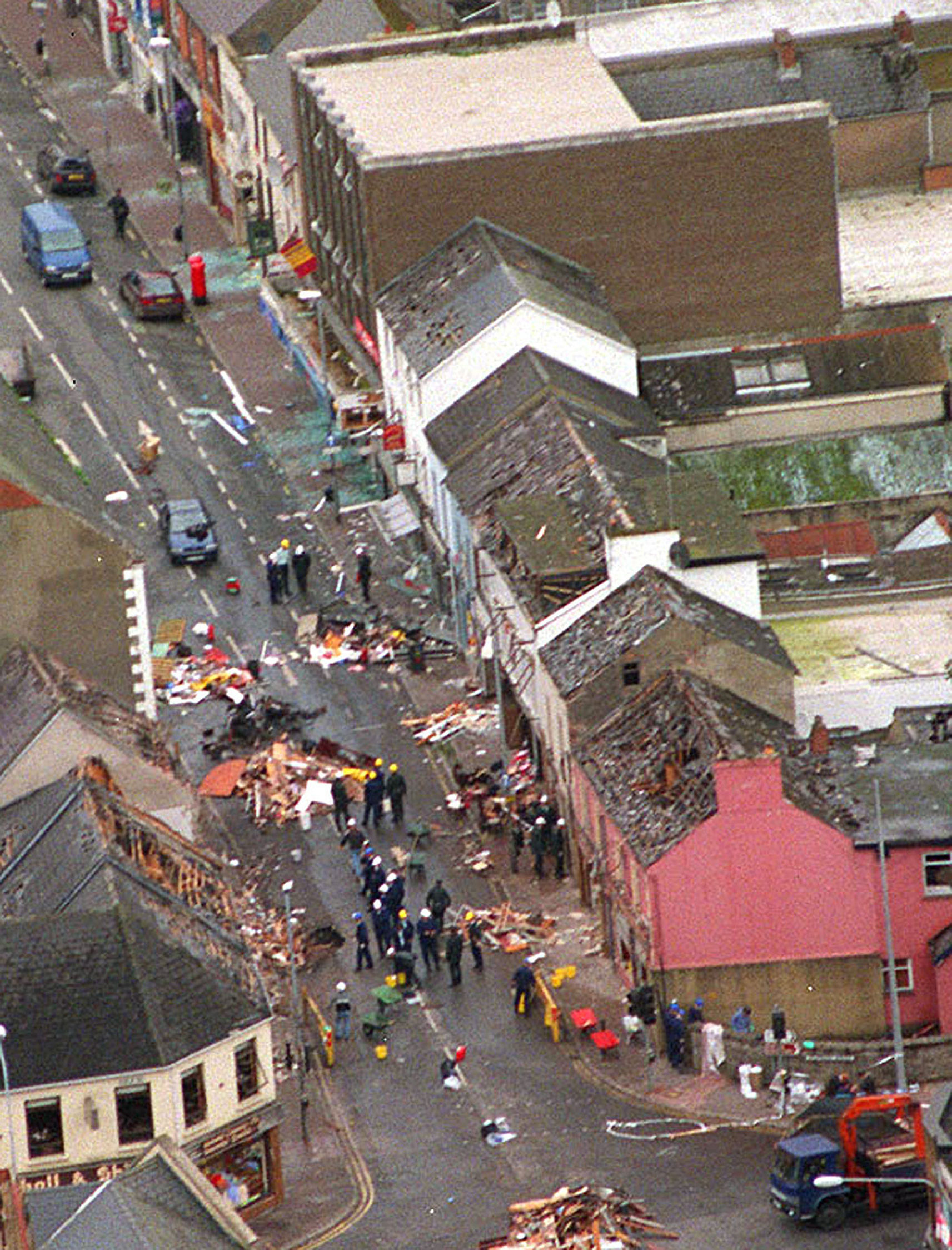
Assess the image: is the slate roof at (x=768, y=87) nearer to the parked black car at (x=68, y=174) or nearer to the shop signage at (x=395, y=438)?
the shop signage at (x=395, y=438)

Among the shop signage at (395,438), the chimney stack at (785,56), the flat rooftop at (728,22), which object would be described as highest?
the flat rooftop at (728,22)

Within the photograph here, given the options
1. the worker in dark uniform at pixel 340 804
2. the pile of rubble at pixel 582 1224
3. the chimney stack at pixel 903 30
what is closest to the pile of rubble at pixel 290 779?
the worker in dark uniform at pixel 340 804

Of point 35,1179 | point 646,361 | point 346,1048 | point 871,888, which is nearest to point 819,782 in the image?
point 871,888

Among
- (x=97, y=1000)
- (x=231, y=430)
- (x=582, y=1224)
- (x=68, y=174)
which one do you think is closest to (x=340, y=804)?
(x=97, y=1000)

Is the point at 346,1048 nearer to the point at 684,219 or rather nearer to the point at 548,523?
the point at 548,523

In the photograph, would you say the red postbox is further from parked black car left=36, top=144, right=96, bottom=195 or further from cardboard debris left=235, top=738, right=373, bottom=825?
cardboard debris left=235, top=738, right=373, bottom=825

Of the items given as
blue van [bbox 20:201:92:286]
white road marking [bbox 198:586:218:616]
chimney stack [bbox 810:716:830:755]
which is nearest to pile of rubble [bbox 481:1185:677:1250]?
chimney stack [bbox 810:716:830:755]
